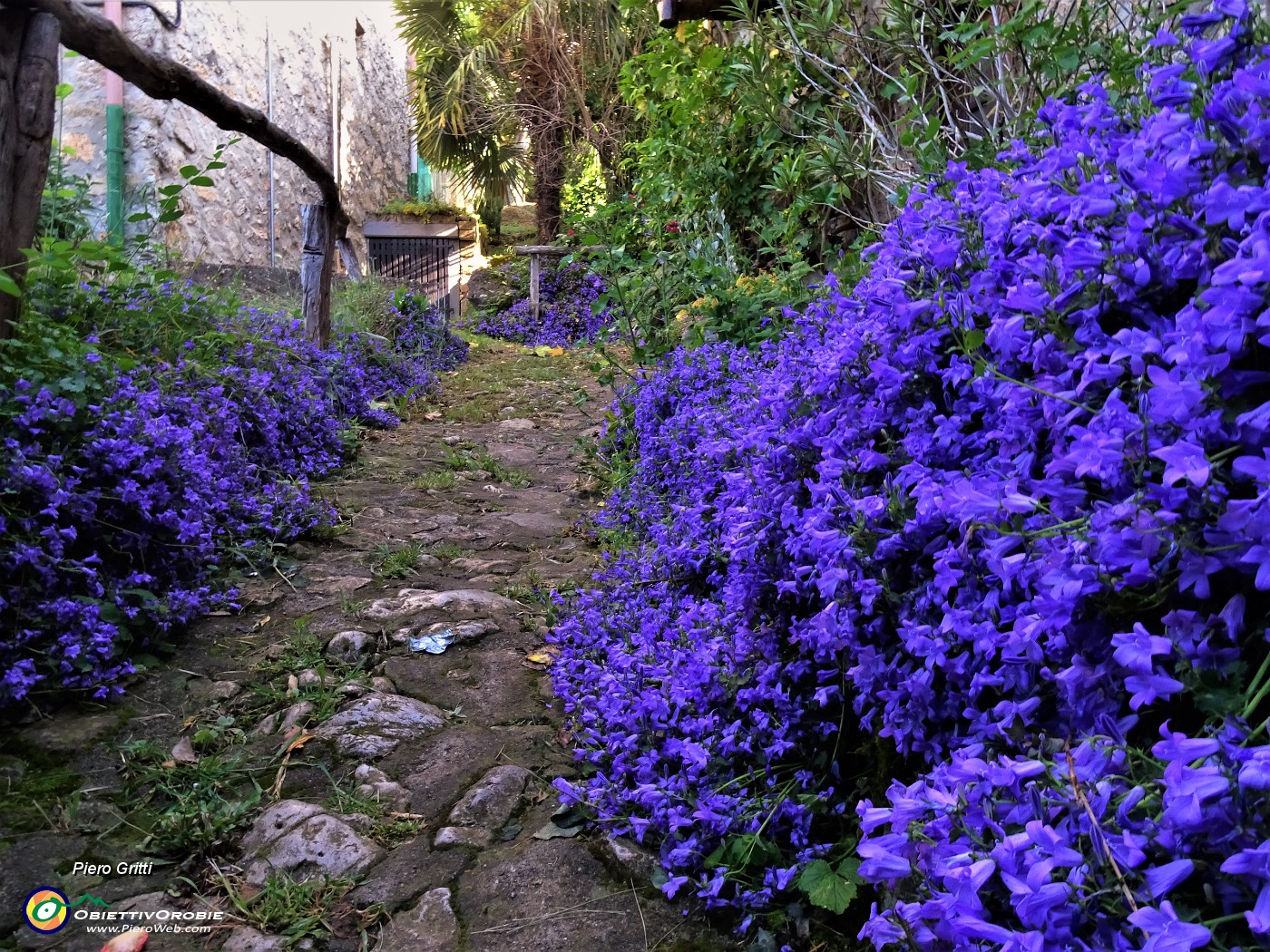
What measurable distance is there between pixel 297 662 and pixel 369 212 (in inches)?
484

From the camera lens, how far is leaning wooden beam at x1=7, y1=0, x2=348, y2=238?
129 inches

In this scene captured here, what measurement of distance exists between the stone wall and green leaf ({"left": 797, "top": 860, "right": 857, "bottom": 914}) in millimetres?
6675

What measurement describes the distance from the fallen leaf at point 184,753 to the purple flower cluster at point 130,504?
29 cm

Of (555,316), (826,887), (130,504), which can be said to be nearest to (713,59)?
(130,504)

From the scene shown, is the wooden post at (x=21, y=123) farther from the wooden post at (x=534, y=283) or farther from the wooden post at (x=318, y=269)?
the wooden post at (x=534, y=283)

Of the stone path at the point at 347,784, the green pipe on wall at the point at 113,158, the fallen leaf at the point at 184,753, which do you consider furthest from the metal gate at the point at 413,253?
the fallen leaf at the point at 184,753

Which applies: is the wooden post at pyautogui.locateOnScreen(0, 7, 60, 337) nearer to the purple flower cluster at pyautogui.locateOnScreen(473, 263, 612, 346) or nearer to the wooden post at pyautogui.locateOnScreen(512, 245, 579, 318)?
the purple flower cluster at pyautogui.locateOnScreen(473, 263, 612, 346)

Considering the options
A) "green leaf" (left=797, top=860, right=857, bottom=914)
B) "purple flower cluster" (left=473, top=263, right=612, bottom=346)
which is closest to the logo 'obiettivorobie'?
"green leaf" (left=797, top=860, right=857, bottom=914)

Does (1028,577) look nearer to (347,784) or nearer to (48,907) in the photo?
(347,784)

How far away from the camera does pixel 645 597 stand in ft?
8.71

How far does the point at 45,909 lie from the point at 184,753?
539 mm

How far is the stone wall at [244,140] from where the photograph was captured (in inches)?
343

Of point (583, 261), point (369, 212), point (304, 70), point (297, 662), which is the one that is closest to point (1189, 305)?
point (297, 662)

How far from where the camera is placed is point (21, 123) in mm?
3008
